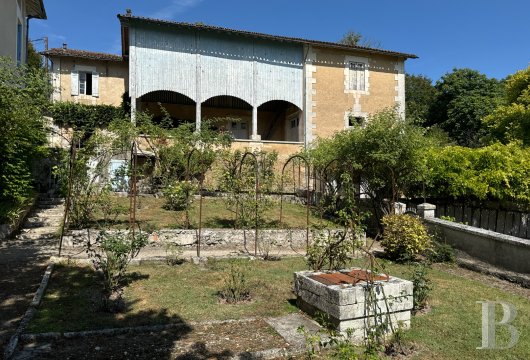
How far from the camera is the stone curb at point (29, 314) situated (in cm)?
411

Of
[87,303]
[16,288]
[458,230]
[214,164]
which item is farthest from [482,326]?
[214,164]

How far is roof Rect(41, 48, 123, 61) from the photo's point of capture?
20609mm

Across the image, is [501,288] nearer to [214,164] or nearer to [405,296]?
[405,296]

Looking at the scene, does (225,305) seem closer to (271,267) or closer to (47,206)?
(271,267)

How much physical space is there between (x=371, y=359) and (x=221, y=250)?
704cm

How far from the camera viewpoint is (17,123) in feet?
32.4

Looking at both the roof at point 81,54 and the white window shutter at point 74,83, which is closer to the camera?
the roof at point 81,54

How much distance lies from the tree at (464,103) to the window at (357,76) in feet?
45.0

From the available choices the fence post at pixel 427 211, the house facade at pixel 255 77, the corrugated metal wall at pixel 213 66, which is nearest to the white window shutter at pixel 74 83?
the house facade at pixel 255 77

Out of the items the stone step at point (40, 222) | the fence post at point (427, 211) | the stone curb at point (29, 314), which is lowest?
the stone curb at point (29, 314)

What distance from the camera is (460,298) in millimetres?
6418

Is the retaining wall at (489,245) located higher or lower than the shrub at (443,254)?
higher

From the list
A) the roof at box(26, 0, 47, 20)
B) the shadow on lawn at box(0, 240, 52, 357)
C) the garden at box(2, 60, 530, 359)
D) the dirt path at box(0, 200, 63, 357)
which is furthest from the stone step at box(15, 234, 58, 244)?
the roof at box(26, 0, 47, 20)

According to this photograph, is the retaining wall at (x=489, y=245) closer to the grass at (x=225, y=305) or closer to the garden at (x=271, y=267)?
the garden at (x=271, y=267)
